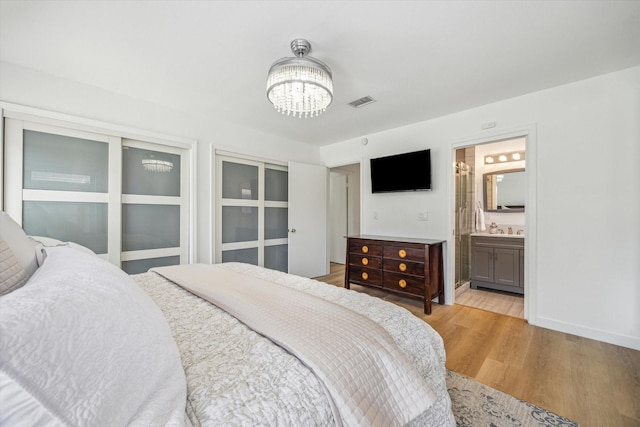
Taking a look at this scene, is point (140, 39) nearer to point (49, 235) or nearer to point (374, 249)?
point (49, 235)

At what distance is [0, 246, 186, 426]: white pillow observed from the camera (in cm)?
44

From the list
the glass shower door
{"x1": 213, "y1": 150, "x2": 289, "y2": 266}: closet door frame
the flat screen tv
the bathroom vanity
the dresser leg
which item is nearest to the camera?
the dresser leg

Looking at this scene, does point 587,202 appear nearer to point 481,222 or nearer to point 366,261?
point 481,222

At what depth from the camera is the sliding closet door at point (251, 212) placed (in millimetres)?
3557

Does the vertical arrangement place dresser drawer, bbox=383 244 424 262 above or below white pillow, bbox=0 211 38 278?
below

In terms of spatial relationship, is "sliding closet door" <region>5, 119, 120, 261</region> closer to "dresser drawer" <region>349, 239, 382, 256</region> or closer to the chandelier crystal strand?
the chandelier crystal strand

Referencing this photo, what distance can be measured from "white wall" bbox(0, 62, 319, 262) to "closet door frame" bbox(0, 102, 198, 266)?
7 centimetres

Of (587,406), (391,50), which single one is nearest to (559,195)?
(587,406)

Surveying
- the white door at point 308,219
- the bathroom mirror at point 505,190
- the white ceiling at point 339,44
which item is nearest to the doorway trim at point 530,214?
the white ceiling at point 339,44

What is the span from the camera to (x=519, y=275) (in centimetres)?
356

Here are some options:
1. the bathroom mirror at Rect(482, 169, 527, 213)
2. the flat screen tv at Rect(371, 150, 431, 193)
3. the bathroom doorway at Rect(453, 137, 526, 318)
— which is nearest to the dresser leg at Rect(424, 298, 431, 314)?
the bathroom doorway at Rect(453, 137, 526, 318)

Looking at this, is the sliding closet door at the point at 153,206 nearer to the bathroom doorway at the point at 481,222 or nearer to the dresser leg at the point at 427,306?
the dresser leg at the point at 427,306

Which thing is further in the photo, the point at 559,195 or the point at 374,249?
the point at 374,249

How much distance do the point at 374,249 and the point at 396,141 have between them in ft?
5.12
